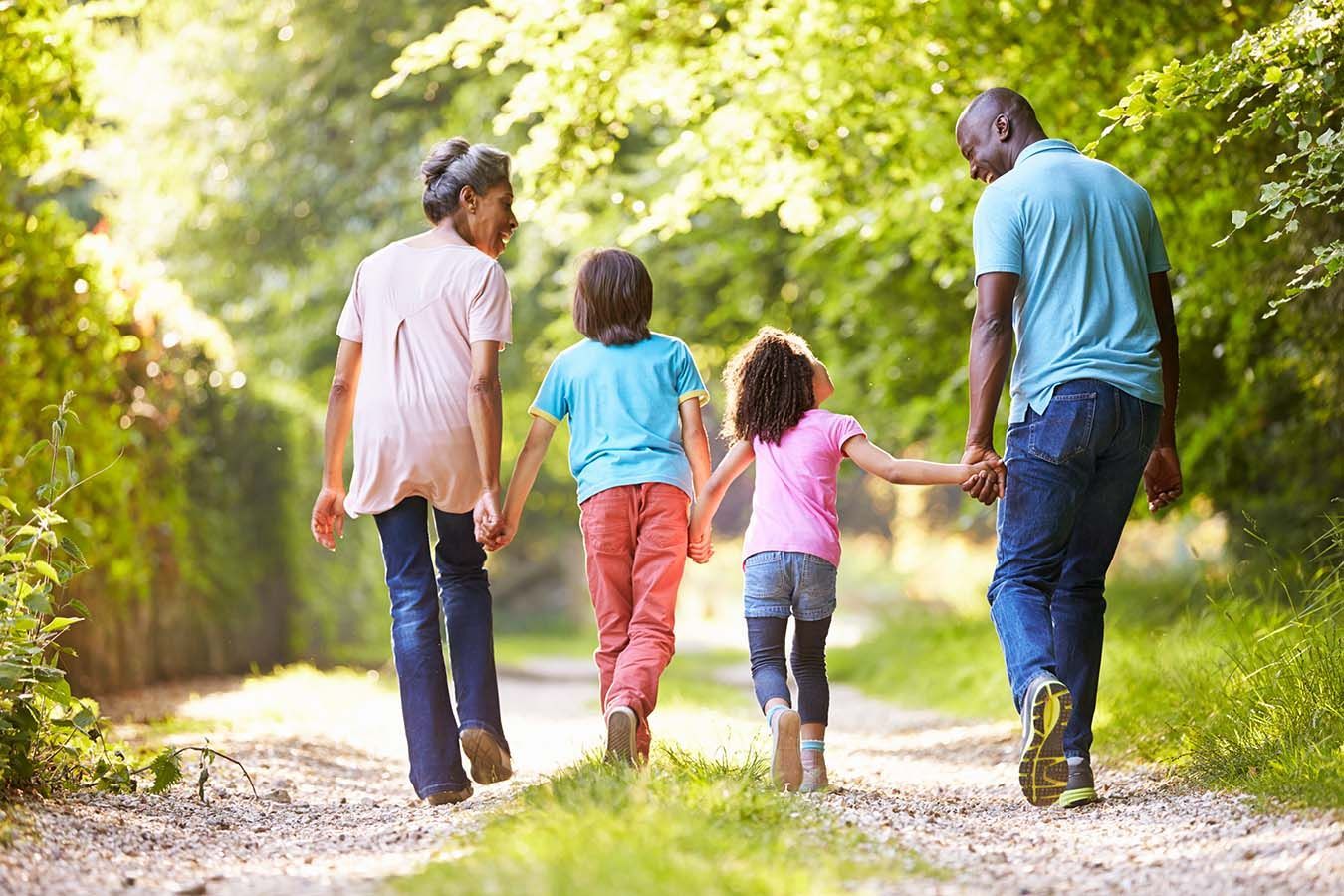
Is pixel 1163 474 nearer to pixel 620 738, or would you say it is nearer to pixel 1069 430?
pixel 1069 430

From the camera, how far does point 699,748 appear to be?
500cm

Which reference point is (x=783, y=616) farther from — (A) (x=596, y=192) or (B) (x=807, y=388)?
(A) (x=596, y=192)

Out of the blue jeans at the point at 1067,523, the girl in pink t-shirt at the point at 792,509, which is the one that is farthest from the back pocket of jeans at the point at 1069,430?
the girl in pink t-shirt at the point at 792,509

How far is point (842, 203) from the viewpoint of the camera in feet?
28.2

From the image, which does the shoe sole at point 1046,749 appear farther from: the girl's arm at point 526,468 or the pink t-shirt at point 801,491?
the girl's arm at point 526,468

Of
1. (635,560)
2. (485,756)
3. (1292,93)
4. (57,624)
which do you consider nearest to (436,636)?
(485,756)

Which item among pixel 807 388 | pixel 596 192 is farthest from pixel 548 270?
pixel 807 388

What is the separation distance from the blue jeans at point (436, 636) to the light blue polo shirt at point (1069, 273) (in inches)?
69.6

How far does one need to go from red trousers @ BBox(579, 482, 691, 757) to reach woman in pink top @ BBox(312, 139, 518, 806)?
35cm

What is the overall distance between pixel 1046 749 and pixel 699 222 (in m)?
9.03

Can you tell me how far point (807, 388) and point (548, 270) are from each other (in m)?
10.8

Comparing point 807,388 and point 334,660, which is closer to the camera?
point 807,388

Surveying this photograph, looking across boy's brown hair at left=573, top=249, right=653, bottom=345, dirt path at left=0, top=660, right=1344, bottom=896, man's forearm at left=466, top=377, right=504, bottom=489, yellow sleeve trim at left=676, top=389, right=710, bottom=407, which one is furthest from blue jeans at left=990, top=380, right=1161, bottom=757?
man's forearm at left=466, top=377, right=504, bottom=489

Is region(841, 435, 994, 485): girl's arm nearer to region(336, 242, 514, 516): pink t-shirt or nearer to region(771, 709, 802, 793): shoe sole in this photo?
region(771, 709, 802, 793): shoe sole
